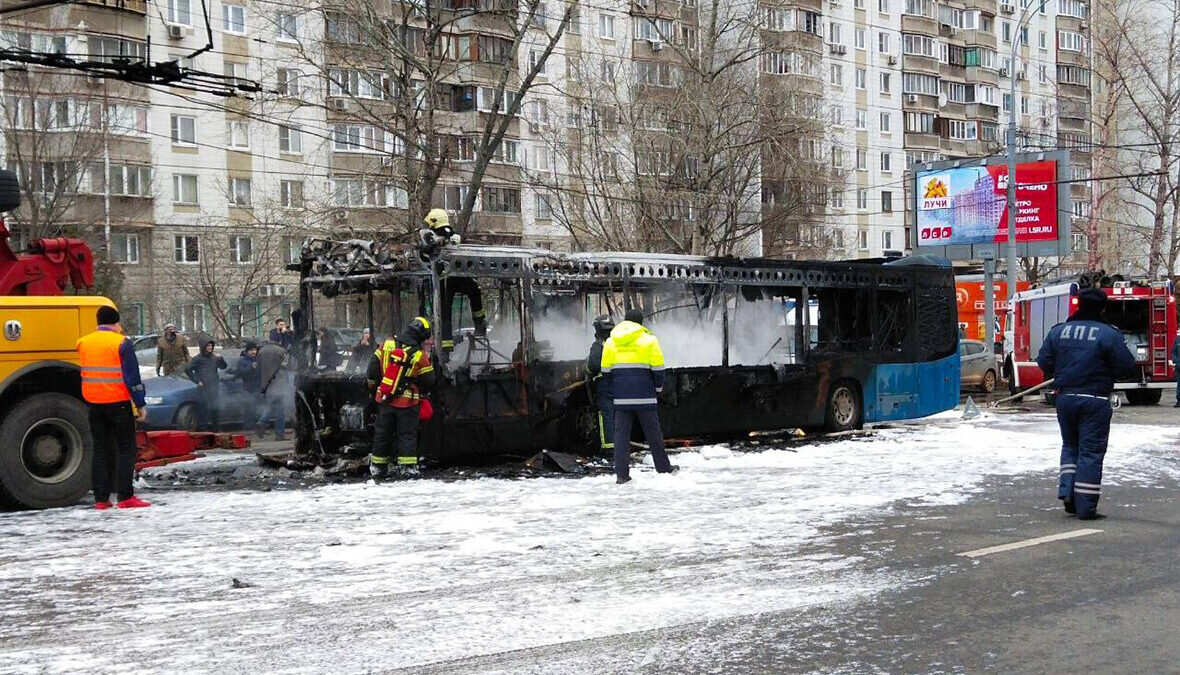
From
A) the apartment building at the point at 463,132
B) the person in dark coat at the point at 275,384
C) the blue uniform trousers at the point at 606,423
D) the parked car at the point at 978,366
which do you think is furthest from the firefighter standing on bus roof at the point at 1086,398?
the parked car at the point at 978,366

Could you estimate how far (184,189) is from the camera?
45719 mm

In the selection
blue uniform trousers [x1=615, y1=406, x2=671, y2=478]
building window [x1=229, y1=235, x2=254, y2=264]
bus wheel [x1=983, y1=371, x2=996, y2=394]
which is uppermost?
building window [x1=229, y1=235, x2=254, y2=264]

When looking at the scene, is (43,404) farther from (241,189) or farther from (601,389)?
(241,189)

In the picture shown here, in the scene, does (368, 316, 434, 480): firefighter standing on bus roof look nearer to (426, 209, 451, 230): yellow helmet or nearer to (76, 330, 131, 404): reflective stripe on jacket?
(426, 209, 451, 230): yellow helmet

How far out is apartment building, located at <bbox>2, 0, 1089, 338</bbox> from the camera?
28.4 m

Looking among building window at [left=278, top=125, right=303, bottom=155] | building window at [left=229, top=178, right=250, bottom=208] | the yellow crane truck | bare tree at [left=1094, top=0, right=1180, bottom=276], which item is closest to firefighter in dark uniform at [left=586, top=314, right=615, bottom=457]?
the yellow crane truck

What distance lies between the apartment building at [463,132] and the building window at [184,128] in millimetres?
79

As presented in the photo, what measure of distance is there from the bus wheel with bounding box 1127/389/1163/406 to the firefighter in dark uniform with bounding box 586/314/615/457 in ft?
52.7

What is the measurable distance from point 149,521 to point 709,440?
856cm

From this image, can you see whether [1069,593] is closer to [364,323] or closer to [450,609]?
[450,609]

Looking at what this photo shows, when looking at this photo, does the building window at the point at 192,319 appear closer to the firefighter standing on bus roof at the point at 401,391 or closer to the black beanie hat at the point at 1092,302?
the firefighter standing on bus roof at the point at 401,391

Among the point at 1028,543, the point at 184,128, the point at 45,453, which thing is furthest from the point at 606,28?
the point at 1028,543

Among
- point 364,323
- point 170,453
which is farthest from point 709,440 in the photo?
point 170,453

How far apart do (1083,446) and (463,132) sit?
826 inches
